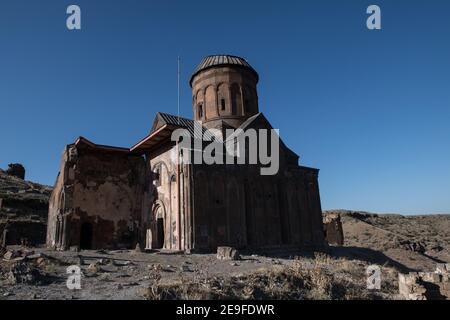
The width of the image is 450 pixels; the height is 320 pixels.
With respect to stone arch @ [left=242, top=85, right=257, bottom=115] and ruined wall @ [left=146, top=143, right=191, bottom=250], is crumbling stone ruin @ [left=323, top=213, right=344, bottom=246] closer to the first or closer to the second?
stone arch @ [left=242, top=85, right=257, bottom=115]

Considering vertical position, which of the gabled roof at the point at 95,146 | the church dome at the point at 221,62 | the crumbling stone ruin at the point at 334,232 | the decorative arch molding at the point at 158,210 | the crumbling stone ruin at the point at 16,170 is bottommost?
the crumbling stone ruin at the point at 334,232

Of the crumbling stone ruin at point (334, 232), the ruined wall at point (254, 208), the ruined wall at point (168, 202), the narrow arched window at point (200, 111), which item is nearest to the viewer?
the ruined wall at point (168, 202)

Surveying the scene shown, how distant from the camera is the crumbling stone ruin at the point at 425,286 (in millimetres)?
8984

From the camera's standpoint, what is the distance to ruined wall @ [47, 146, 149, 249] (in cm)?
1834

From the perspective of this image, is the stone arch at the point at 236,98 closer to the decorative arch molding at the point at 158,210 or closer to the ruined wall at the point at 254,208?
the ruined wall at the point at 254,208

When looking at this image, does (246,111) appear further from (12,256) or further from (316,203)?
(12,256)

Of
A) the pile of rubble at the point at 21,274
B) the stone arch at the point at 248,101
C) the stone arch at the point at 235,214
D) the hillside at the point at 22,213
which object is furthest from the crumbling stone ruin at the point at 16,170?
the pile of rubble at the point at 21,274

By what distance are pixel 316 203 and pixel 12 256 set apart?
679 inches

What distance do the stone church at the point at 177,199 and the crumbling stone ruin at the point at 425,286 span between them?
8.95 meters

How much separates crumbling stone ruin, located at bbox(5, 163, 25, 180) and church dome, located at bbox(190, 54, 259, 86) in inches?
1180

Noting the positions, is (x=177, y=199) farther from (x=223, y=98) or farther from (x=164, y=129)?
(x=223, y=98)

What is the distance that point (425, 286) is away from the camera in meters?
9.55

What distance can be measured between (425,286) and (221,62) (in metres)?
19.2

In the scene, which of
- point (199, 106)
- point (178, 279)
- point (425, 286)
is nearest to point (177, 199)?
point (178, 279)
